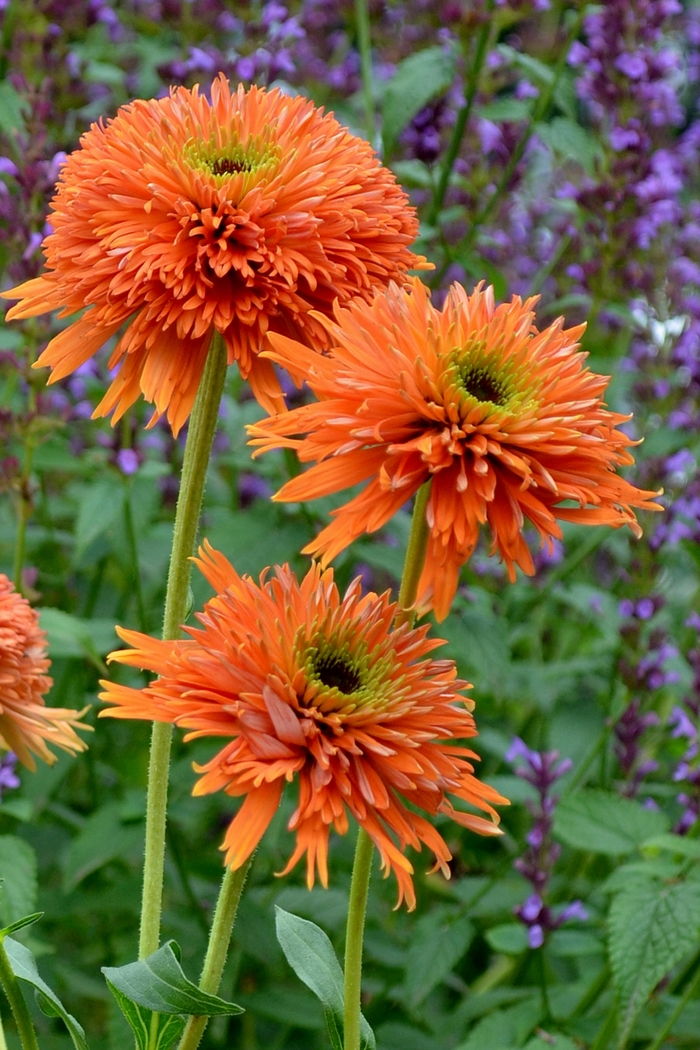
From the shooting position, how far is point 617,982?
1028 mm

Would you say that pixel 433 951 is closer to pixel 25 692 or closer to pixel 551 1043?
pixel 551 1043

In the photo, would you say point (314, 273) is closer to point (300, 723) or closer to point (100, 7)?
point (300, 723)

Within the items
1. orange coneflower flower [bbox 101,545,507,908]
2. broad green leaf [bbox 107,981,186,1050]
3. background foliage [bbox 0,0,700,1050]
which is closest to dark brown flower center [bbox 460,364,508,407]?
orange coneflower flower [bbox 101,545,507,908]

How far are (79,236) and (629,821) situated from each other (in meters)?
0.89

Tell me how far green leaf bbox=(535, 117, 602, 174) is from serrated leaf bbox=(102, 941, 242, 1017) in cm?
119

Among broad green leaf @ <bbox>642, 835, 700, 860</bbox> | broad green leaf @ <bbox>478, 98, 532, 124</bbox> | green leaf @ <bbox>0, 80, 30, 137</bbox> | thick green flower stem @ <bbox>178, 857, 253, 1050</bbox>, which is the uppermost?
broad green leaf @ <bbox>478, 98, 532, 124</bbox>

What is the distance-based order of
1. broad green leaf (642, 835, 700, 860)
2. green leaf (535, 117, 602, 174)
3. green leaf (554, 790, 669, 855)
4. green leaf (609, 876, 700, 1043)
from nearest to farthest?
green leaf (609, 876, 700, 1043), broad green leaf (642, 835, 700, 860), green leaf (554, 790, 669, 855), green leaf (535, 117, 602, 174)

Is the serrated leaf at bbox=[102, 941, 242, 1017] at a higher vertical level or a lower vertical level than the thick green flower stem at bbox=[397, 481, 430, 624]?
lower

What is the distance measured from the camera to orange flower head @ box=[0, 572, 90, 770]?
761 mm

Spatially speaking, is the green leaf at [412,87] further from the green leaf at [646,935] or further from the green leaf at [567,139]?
the green leaf at [646,935]

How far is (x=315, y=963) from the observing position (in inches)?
26.6

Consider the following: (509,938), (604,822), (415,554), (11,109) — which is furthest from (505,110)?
(415,554)

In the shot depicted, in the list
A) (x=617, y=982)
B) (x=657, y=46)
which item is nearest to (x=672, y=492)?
(x=657, y=46)

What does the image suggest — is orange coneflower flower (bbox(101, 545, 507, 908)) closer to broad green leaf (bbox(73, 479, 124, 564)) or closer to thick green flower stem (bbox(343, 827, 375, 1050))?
thick green flower stem (bbox(343, 827, 375, 1050))
